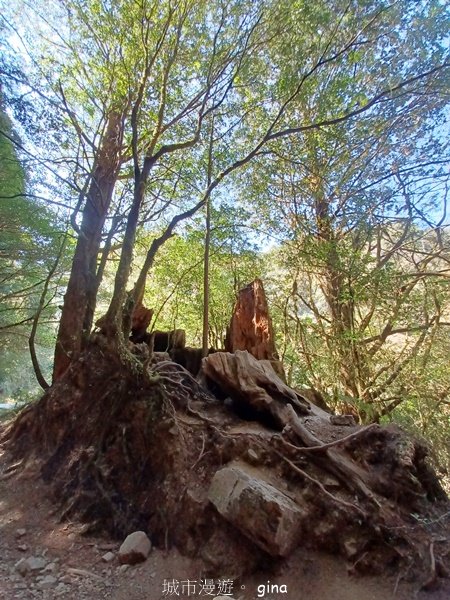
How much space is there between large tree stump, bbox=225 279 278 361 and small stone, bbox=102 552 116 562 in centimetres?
353

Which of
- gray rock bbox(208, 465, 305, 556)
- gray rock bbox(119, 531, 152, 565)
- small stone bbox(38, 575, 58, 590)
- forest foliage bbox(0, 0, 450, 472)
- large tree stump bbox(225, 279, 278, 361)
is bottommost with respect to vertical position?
small stone bbox(38, 575, 58, 590)

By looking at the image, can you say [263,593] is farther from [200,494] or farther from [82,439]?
[82,439]

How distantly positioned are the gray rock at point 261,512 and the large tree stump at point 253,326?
297 centimetres

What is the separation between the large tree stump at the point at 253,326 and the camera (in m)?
6.03

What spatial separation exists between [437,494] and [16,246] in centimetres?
1086

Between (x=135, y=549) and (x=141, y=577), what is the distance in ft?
0.81

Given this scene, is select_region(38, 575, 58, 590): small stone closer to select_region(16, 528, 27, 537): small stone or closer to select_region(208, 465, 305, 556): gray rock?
select_region(16, 528, 27, 537): small stone

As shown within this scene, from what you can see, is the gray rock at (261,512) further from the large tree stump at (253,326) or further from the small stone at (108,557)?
the large tree stump at (253,326)

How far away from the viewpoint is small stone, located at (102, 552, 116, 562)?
10.7 feet

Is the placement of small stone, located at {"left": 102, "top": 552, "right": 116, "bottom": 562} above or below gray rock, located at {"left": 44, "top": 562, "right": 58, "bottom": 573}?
above

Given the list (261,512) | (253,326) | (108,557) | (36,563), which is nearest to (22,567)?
(36,563)

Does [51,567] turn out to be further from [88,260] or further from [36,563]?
[88,260]

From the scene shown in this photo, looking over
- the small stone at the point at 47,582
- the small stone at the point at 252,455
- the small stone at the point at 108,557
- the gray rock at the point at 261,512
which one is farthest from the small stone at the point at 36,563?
the small stone at the point at 252,455

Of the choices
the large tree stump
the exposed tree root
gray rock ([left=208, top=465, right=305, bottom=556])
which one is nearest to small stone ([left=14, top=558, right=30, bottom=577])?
the exposed tree root
